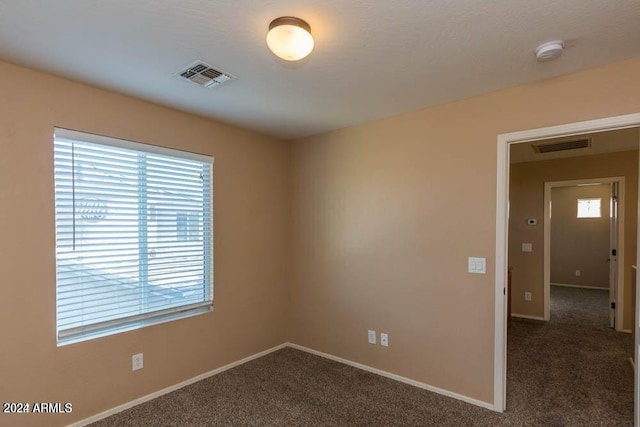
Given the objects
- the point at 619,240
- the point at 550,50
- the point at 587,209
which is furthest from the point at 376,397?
the point at 587,209

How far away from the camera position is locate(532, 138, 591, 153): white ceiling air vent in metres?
4.03

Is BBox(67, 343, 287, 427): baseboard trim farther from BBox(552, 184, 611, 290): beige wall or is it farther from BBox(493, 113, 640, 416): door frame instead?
BBox(552, 184, 611, 290): beige wall

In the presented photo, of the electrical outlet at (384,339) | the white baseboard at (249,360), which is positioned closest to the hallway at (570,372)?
the white baseboard at (249,360)

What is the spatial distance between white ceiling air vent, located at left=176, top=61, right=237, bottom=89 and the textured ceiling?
0.07 m

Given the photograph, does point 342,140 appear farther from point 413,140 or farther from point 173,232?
point 173,232

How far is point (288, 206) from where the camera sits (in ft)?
13.2

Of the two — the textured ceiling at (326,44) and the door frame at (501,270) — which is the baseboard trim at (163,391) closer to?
the door frame at (501,270)

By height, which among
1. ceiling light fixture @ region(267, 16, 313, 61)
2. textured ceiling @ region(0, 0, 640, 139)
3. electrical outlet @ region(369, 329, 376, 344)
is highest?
textured ceiling @ region(0, 0, 640, 139)

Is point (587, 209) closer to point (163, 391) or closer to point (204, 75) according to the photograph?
point (204, 75)

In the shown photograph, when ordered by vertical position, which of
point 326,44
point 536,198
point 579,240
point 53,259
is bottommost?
point 579,240

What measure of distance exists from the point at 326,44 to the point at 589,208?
25.9 ft

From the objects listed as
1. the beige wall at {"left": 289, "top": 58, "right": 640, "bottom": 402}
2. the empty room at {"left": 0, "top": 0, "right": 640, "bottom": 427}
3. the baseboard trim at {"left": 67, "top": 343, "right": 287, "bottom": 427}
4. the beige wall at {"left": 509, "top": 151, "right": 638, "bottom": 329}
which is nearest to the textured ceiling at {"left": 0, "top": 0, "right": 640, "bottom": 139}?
the empty room at {"left": 0, "top": 0, "right": 640, "bottom": 427}

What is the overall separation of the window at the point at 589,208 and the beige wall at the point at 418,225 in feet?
21.0

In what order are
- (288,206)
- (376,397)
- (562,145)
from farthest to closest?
(562,145)
(288,206)
(376,397)
